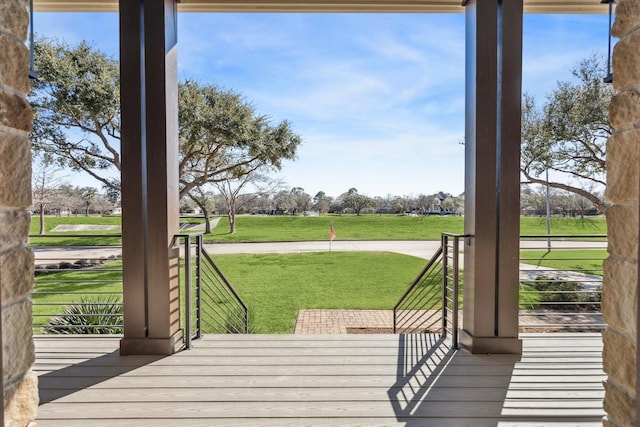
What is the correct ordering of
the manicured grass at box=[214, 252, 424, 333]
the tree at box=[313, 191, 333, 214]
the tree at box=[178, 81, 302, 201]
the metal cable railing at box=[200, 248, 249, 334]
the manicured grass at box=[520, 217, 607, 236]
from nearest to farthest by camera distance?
the metal cable railing at box=[200, 248, 249, 334]
the manicured grass at box=[214, 252, 424, 333]
the tree at box=[178, 81, 302, 201]
the manicured grass at box=[520, 217, 607, 236]
the tree at box=[313, 191, 333, 214]

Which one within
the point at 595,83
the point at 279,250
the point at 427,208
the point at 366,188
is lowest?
the point at 279,250

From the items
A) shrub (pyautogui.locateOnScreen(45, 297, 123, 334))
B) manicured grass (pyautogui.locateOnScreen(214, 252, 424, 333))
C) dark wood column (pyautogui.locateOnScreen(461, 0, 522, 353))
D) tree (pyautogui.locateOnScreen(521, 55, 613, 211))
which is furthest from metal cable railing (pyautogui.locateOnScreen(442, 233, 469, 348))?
tree (pyautogui.locateOnScreen(521, 55, 613, 211))

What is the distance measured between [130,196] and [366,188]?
8856 mm

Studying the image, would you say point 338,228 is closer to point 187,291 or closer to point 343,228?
point 343,228

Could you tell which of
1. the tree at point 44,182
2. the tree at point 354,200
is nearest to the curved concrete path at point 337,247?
the tree at point 354,200

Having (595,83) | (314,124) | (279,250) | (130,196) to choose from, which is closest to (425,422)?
(130,196)

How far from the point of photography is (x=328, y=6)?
2.91 m

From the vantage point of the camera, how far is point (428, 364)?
2.24 m

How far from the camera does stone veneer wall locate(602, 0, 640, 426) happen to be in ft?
2.80

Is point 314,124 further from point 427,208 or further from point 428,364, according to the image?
point 428,364

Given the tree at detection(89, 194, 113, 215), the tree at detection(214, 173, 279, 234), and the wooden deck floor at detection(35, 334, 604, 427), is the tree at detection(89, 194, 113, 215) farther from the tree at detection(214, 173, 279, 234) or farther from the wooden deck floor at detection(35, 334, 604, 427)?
the wooden deck floor at detection(35, 334, 604, 427)

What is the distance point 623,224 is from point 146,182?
8.61ft

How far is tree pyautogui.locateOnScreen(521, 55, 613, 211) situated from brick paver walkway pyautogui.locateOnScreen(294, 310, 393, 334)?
3987 mm

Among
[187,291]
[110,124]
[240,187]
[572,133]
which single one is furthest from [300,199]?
[187,291]
